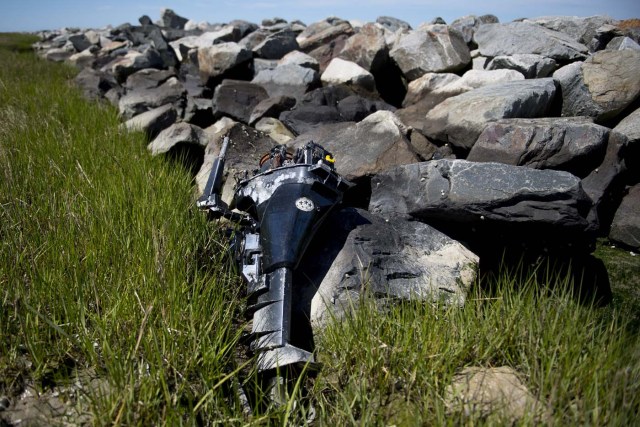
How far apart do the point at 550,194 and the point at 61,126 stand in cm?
467

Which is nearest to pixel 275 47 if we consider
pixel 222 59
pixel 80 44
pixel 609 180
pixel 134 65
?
pixel 222 59

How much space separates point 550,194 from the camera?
2998 millimetres

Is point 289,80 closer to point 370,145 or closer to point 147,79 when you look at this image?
point 370,145

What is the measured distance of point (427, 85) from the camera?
5574 millimetres

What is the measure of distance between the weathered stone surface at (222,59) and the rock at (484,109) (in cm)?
401

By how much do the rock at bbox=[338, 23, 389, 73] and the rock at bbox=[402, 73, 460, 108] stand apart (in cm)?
108

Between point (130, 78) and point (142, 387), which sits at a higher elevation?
point (130, 78)

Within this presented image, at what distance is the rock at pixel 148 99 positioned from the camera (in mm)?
6797

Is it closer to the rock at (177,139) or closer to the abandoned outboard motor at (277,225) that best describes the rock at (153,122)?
the rock at (177,139)

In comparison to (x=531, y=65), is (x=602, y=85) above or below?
below

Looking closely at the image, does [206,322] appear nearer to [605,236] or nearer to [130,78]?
[605,236]

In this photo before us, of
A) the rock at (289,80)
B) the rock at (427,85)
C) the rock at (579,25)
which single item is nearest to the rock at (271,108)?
the rock at (289,80)

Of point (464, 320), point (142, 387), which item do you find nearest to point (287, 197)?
point (464, 320)

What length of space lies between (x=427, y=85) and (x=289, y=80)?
1977 millimetres
